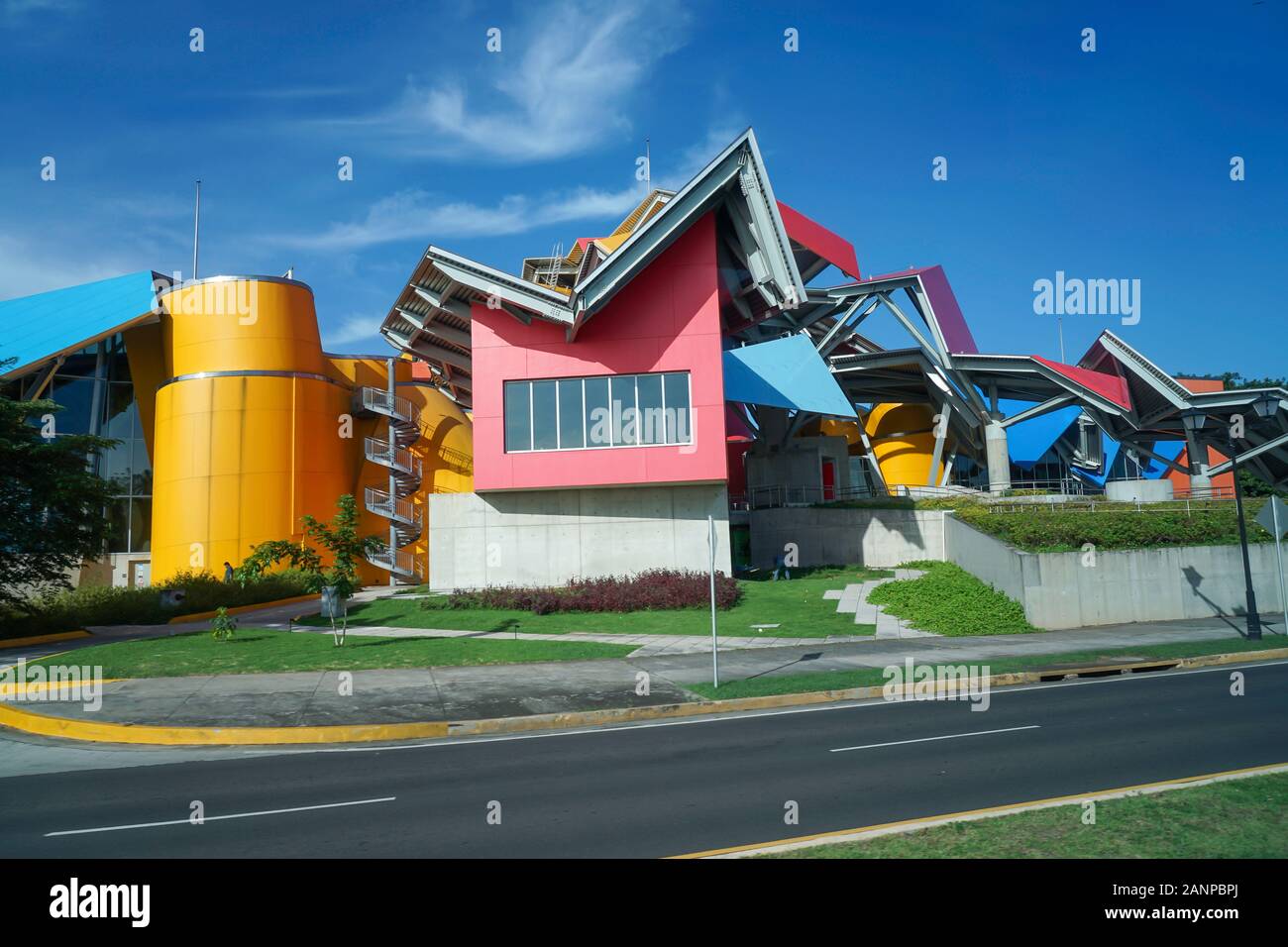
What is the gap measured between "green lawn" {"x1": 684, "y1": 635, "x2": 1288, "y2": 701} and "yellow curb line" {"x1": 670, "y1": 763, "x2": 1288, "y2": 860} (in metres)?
6.99

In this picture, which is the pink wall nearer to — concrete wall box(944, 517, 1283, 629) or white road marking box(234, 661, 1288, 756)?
concrete wall box(944, 517, 1283, 629)

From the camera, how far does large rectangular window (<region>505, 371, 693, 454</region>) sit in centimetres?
2812

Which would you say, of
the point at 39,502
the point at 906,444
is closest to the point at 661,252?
the point at 39,502

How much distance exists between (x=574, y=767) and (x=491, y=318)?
21.4 metres

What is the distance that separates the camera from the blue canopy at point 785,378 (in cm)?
3591

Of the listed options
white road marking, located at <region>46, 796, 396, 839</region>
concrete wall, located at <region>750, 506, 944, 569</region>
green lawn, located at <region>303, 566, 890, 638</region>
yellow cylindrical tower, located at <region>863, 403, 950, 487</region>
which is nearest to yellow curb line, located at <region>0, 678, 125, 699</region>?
green lawn, located at <region>303, 566, 890, 638</region>

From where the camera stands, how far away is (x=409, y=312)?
34.0m

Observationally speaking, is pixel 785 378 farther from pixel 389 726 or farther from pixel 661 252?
pixel 389 726

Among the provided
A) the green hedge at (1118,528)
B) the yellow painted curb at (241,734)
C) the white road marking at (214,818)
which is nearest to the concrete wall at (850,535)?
the green hedge at (1118,528)

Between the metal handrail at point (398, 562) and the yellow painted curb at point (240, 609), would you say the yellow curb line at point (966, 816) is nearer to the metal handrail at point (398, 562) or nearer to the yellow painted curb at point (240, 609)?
the yellow painted curb at point (240, 609)

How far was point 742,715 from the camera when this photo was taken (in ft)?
44.8

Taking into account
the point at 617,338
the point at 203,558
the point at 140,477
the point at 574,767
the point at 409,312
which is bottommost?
the point at 574,767
